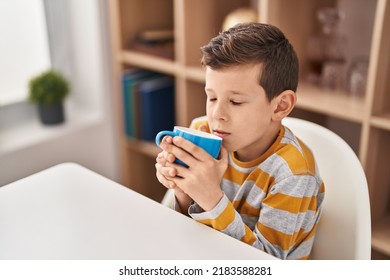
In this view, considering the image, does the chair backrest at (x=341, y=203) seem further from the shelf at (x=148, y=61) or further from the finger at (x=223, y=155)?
the shelf at (x=148, y=61)

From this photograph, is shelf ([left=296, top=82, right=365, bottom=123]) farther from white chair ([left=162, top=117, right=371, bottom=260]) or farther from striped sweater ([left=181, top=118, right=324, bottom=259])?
striped sweater ([left=181, top=118, right=324, bottom=259])

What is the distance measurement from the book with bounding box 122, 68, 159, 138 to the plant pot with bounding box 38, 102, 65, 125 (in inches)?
8.0

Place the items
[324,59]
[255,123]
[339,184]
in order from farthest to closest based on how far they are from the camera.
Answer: [324,59] < [339,184] < [255,123]

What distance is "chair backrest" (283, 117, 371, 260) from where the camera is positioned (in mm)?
788

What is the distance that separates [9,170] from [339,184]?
1.90 ft

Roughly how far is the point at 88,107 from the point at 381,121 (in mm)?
979

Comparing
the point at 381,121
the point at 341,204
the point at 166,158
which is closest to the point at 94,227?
the point at 166,158

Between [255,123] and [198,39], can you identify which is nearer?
[255,123]

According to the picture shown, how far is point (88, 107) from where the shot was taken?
1.73 meters

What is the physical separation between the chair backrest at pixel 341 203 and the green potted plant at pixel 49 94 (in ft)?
3.05

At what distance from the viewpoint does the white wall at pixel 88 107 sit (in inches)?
61.9

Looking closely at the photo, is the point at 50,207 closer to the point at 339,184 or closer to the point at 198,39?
the point at 339,184

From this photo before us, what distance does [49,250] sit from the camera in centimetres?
62
